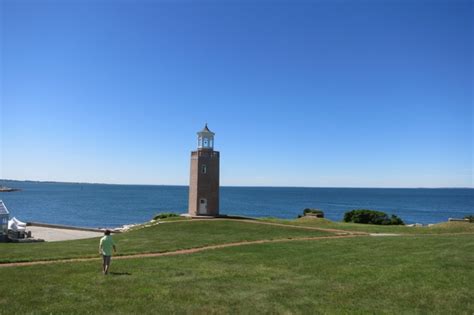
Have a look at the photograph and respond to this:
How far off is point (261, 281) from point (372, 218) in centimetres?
3464

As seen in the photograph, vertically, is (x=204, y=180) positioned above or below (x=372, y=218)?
above

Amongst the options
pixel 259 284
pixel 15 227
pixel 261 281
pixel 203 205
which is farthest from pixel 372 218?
pixel 259 284

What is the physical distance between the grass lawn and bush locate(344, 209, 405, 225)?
2644cm

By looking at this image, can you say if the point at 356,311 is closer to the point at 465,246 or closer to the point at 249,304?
the point at 249,304

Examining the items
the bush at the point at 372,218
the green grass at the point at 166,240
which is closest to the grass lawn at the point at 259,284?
the green grass at the point at 166,240

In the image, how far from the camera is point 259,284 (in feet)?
41.5

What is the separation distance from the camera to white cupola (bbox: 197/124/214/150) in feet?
129

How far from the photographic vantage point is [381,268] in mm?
14375

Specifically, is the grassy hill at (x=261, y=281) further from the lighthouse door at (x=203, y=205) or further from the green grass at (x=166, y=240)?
the lighthouse door at (x=203, y=205)

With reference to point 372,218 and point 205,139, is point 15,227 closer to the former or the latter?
point 205,139

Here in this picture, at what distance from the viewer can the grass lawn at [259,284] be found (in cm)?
1032

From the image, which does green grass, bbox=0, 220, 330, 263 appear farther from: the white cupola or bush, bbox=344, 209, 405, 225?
bush, bbox=344, 209, 405, 225

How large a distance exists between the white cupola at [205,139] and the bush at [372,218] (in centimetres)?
1800

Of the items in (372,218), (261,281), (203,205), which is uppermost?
(203,205)
